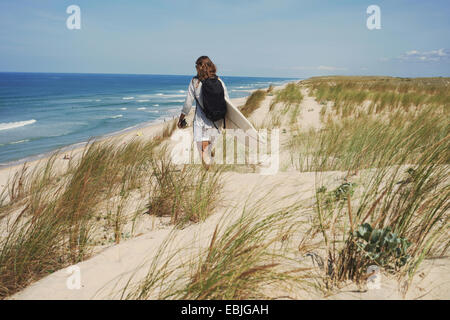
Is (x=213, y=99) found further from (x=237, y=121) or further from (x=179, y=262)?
(x=179, y=262)

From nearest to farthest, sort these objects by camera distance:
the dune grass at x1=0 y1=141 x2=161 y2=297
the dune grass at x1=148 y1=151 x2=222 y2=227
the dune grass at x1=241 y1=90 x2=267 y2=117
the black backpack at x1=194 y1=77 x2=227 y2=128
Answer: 1. the dune grass at x1=0 y1=141 x2=161 y2=297
2. the dune grass at x1=148 y1=151 x2=222 y2=227
3. the black backpack at x1=194 y1=77 x2=227 y2=128
4. the dune grass at x1=241 y1=90 x2=267 y2=117

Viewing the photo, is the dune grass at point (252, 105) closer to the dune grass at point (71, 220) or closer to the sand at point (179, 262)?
the dune grass at point (71, 220)

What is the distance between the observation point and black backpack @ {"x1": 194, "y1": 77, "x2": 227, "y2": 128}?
347cm

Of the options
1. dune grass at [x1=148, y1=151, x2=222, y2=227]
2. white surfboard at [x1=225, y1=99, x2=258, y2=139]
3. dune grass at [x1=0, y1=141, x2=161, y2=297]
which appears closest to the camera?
dune grass at [x1=0, y1=141, x2=161, y2=297]

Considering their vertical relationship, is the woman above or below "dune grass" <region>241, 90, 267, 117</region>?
below

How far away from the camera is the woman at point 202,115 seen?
3.51 meters

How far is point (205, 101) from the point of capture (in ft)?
11.7

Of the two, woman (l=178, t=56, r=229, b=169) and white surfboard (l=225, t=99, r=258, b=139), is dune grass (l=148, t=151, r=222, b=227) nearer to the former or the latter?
woman (l=178, t=56, r=229, b=169)

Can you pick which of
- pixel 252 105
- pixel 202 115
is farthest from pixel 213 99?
pixel 252 105

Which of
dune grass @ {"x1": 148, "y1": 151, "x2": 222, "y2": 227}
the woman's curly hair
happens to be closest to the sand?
dune grass @ {"x1": 148, "y1": 151, "x2": 222, "y2": 227}

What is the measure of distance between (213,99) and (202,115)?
1.27 feet
